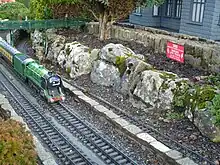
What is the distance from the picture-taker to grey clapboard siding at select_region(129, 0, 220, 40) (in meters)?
18.0

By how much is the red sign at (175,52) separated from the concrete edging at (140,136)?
13.6ft

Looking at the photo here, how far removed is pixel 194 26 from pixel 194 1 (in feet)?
4.90

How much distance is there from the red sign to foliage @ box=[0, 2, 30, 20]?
23.1 meters

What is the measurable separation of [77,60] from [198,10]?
308 inches

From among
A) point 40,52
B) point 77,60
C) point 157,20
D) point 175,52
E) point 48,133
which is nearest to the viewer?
point 48,133

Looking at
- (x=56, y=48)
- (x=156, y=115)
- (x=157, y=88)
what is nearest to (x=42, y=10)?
(x=56, y=48)

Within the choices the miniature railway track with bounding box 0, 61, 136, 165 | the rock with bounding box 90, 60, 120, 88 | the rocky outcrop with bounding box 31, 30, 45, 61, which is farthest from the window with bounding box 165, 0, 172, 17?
the miniature railway track with bounding box 0, 61, 136, 165

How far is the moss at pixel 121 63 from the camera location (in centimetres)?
1539

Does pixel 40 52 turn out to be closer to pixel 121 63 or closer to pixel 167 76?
pixel 121 63

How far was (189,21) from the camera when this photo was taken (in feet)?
65.4

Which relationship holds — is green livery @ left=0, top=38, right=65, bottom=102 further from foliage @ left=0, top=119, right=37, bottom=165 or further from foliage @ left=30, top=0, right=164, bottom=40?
foliage @ left=0, top=119, right=37, bottom=165

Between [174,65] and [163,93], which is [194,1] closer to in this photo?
[174,65]

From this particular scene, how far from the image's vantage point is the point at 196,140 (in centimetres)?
1069

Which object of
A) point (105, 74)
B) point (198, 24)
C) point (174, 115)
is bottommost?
point (174, 115)
